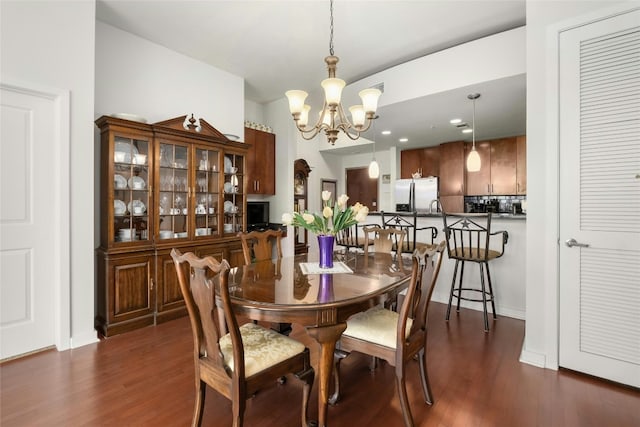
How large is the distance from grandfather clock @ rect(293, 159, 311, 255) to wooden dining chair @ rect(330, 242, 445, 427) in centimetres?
388

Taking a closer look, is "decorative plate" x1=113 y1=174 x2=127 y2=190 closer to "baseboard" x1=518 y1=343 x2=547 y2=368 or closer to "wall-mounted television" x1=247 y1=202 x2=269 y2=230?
"wall-mounted television" x1=247 y1=202 x2=269 y2=230

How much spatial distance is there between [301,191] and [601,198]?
4802 mm

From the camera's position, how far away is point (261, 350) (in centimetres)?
153

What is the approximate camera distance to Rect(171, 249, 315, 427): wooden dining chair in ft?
4.32

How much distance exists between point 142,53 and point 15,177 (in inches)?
73.2

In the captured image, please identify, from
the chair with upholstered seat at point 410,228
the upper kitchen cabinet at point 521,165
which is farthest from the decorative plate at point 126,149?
the upper kitchen cabinet at point 521,165

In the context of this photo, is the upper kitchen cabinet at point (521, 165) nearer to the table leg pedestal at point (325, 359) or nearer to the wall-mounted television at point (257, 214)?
the wall-mounted television at point (257, 214)

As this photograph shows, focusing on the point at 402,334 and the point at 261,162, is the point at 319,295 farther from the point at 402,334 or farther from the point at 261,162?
the point at 261,162

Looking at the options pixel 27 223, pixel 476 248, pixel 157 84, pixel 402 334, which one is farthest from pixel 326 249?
pixel 157 84

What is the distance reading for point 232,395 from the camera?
4.43 ft

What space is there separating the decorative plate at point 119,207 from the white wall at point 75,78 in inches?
8.3

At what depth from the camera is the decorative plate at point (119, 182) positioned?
295 cm

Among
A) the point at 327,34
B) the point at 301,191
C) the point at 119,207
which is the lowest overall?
the point at 119,207

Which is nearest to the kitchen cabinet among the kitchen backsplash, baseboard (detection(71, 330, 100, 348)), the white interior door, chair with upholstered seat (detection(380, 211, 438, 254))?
the kitchen backsplash
